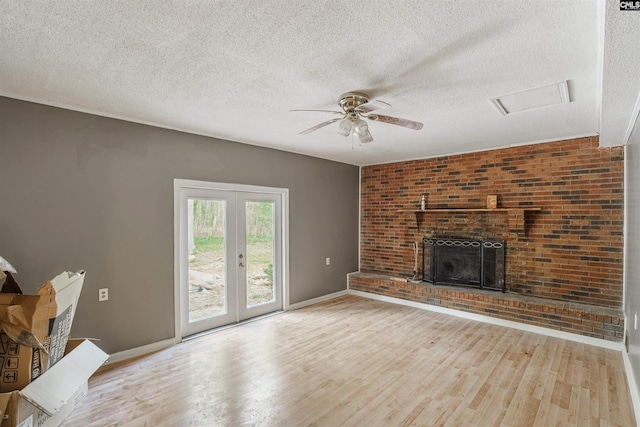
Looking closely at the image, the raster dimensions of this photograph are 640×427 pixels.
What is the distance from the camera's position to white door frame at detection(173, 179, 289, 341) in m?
3.60

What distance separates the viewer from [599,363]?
10.2ft

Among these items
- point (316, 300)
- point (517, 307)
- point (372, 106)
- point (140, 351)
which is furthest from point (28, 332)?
point (517, 307)

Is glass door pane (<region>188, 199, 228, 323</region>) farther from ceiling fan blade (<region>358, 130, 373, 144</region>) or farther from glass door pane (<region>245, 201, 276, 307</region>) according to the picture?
ceiling fan blade (<region>358, 130, 373, 144</region>)

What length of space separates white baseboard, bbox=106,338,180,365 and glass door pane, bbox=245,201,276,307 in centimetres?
111

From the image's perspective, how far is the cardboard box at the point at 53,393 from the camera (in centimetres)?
167

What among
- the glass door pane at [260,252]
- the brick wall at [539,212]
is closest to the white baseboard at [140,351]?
the glass door pane at [260,252]

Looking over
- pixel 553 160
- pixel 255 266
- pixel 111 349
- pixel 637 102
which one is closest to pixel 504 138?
pixel 553 160

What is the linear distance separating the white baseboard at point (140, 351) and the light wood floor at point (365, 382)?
12cm

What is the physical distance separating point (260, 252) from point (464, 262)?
10.1 feet

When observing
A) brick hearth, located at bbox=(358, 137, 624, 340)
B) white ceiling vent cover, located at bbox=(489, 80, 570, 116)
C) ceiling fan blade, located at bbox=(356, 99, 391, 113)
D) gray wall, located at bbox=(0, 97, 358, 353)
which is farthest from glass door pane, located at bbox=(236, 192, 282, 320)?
white ceiling vent cover, located at bbox=(489, 80, 570, 116)

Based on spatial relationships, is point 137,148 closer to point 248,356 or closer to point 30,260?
point 30,260

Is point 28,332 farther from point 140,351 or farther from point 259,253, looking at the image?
point 259,253

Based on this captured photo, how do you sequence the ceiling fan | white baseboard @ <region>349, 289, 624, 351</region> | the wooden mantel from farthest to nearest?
1. the wooden mantel
2. white baseboard @ <region>349, 289, 624, 351</region>
3. the ceiling fan

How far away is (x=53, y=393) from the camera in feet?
6.17
